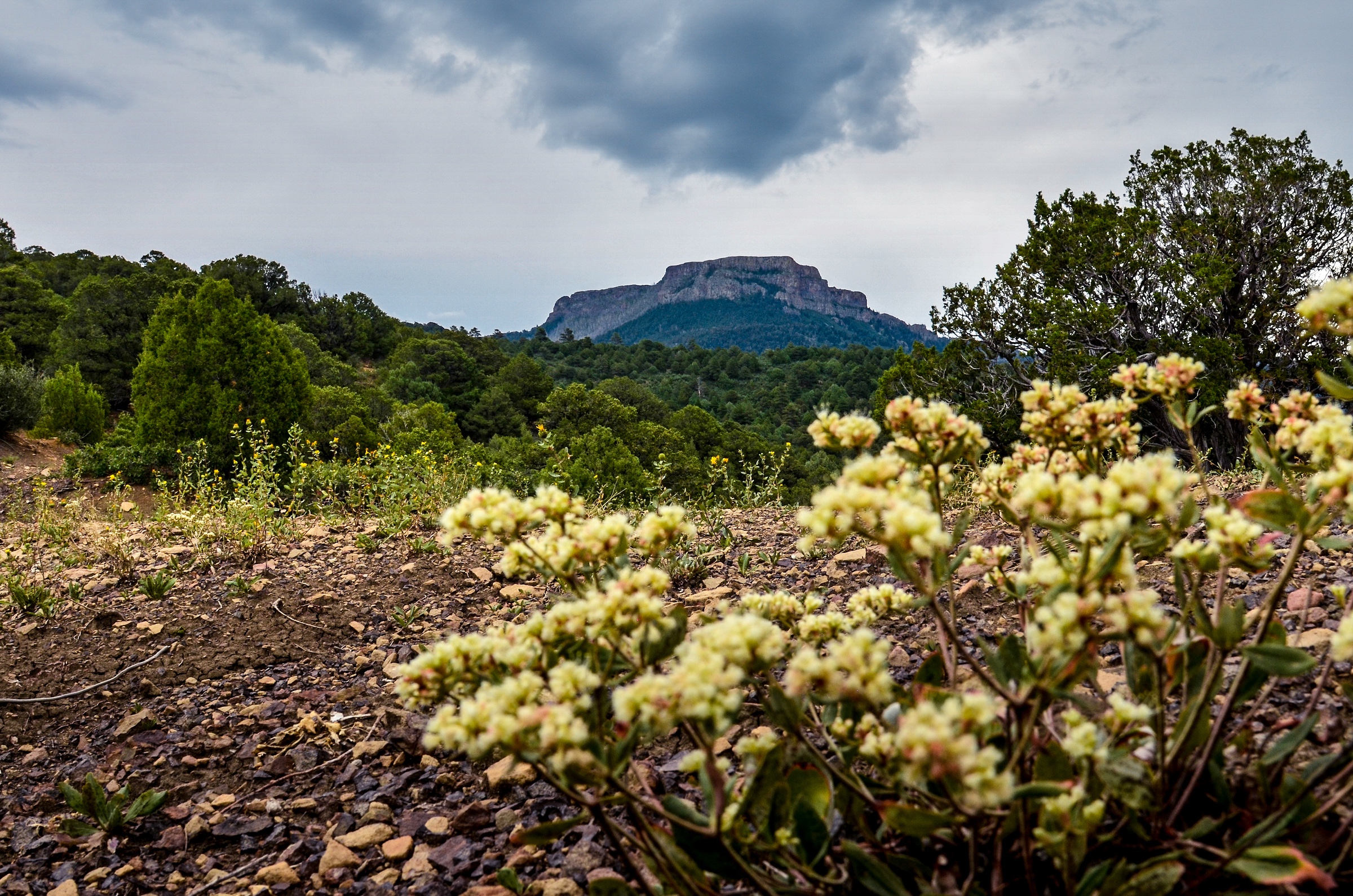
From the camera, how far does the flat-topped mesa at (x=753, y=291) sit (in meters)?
190

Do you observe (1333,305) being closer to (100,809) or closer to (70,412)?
(100,809)

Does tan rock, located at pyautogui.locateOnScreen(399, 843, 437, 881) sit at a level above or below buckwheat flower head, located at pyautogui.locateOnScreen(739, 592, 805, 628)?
below

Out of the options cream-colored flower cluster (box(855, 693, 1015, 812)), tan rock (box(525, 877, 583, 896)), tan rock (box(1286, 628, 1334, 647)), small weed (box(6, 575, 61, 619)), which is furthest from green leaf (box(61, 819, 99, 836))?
tan rock (box(1286, 628, 1334, 647))

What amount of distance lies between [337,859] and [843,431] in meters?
1.98

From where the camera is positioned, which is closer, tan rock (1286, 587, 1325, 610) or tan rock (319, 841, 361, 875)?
tan rock (319, 841, 361, 875)

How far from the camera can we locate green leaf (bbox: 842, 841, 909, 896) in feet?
4.10

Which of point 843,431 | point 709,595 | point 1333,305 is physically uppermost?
point 1333,305

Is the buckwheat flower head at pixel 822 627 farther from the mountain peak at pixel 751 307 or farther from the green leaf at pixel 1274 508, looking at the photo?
the mountain peak at pixel 751 307

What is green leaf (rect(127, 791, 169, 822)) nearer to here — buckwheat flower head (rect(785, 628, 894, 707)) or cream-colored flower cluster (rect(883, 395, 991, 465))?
buckwheat flower head (rect(785, 628, 894, 707))

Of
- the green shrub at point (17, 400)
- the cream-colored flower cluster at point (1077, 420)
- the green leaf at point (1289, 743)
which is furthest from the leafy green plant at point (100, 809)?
the green shrub at point (17, 400)

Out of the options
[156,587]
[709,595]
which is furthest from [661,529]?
[156,587]

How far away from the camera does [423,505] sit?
6445 mm

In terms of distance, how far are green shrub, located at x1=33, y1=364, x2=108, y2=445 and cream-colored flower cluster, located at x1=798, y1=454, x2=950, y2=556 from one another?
2271 centimetres

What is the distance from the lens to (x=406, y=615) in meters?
4.14
